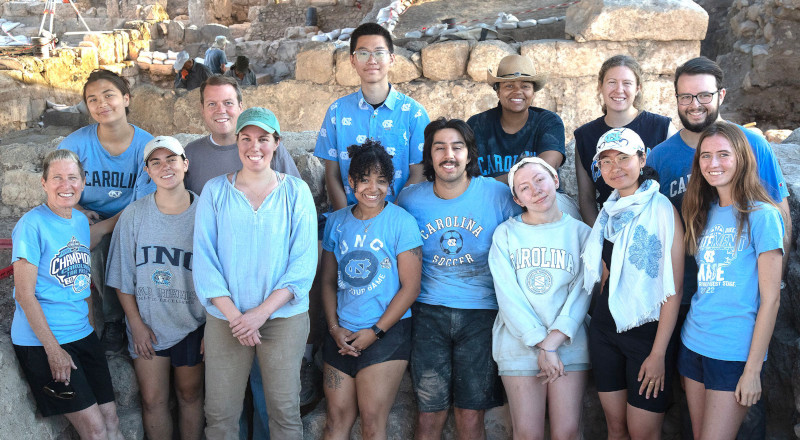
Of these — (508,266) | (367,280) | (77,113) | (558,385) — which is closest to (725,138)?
(508,266)

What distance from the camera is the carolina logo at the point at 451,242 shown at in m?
3.11

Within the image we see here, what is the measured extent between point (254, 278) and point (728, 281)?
194 centimetres

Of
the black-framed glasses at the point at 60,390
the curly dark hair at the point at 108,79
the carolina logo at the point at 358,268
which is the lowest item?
the black-framed glasses at the point at 60,390

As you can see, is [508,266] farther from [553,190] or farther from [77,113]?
[77,113]

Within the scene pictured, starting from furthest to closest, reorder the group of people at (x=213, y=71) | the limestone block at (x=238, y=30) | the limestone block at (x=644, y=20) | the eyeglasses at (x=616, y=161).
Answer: the limestone block at (x=238, y=30), the group of people at (x=213, y=71), the limestone block at (x=644, y=20), the eyeglasses at (x=616, y=161)

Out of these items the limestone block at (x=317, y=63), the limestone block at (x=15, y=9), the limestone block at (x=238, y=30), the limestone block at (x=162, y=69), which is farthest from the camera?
the limestone block at (x=15, y=9)

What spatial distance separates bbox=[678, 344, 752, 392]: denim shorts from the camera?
2498mm

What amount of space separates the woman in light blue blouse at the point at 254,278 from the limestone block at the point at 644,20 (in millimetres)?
4350

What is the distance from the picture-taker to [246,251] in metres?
2.86

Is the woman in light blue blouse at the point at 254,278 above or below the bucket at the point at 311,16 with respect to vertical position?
below

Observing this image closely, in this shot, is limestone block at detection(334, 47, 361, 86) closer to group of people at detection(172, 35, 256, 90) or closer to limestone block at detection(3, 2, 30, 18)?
group of people at detection(172, 35, 256, 90)

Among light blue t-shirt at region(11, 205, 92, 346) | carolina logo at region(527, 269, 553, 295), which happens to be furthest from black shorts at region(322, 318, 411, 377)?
light blue t-shirt at region(11, 205, 92, 346)

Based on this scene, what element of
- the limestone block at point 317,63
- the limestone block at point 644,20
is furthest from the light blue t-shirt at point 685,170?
the limestone block at point 317,63

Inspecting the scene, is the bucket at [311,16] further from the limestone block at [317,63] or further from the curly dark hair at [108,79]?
the curly dark hair at [108,79]
